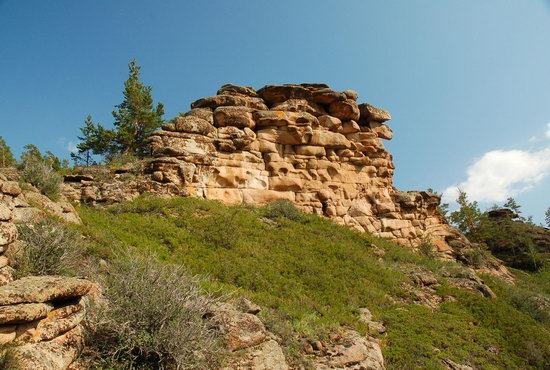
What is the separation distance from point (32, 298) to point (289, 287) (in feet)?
26.1

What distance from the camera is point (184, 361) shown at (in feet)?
15.2

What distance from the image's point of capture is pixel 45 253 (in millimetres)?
6023

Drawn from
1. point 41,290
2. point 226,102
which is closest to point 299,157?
point 226,102

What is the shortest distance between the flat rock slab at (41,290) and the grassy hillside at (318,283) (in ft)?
6.63

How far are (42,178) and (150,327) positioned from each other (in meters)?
10.2

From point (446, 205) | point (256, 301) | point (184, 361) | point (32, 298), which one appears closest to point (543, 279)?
point (446, 205)

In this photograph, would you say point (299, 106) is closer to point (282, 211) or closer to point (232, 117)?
point (232, 117)

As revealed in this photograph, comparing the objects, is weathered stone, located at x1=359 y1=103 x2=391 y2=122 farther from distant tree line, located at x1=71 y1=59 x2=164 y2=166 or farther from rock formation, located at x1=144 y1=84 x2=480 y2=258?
distant tree line, located at x1=71 y1=59 x2=164 y2=166

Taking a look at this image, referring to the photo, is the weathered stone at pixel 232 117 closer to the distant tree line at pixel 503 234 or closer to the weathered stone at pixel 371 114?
the weathered stone at pixel 371 114

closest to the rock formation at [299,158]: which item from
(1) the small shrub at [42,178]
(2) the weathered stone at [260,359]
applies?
(1) the small shrub at [42,178]

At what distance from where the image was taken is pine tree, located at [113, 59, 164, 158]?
95.5 feet

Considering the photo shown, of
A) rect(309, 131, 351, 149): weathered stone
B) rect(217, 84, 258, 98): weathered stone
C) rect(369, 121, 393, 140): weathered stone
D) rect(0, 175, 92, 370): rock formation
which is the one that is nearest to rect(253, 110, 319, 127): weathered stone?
rect(309, 131, 351, 149): weathered stone

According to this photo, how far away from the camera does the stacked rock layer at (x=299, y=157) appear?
20203 millimetres

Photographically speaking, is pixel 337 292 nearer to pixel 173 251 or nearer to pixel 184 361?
pixel 173 251
